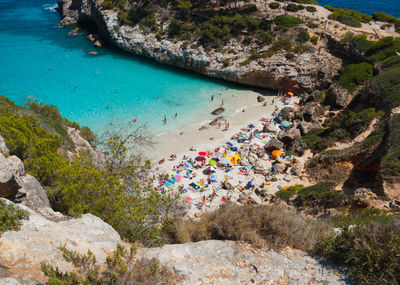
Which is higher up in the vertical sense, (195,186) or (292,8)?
(292,8)

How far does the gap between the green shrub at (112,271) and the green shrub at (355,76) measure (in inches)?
1026

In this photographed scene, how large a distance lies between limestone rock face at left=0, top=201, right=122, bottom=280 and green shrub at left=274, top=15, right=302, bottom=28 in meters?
34.2

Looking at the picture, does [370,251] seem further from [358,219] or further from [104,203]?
[104,203]

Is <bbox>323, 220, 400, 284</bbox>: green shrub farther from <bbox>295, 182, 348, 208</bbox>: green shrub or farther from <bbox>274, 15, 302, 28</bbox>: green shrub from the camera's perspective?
<bbox>274, 15, 302, 28</bbox>: green shrub

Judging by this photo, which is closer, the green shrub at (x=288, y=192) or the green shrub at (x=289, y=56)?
the green shrub at (x=288, y=192)

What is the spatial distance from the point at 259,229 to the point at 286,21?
110 feet

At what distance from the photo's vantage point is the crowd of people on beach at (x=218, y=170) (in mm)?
17625

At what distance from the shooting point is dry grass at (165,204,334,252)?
6.00m

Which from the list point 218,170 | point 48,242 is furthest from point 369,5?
point 48,242

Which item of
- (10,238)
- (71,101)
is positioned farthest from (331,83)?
(10,238)

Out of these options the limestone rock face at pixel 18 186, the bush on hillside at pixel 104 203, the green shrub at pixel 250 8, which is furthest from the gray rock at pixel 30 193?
the green shrub at pixel 250 8

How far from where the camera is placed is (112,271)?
466cm

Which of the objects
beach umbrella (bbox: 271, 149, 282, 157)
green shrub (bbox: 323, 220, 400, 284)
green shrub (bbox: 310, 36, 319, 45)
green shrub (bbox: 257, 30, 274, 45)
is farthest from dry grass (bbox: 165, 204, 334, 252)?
green shrub (bbox: 310, 36, 319, 45)

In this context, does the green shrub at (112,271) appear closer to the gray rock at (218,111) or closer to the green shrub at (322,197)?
the green shrub at (322,197)
